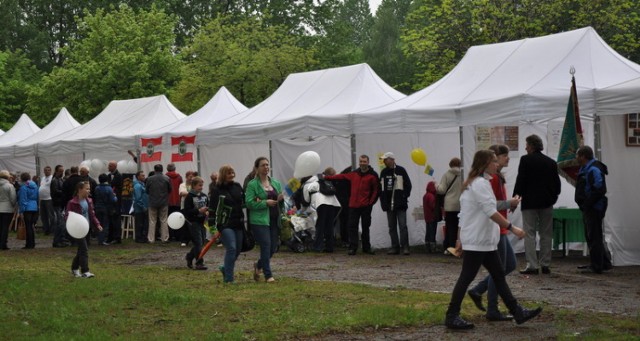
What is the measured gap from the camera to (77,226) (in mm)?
15648

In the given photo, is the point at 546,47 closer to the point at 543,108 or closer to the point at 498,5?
the point at 543,108

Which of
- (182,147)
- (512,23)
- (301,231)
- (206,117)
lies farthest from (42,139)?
(512,23)

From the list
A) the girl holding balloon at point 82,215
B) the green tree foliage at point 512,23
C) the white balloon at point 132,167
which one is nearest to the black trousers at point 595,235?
the girl holding balloon at point 82,215

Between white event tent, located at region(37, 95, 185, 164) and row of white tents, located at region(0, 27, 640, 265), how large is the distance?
2.6 inches

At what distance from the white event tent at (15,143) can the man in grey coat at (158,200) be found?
10.3 m

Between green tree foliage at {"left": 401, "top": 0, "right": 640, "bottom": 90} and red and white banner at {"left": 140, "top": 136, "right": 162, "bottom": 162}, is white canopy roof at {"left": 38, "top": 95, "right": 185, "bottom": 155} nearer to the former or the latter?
red and white banner at {"left": 140, "top": 136, "right": 162, "bottom": 162}

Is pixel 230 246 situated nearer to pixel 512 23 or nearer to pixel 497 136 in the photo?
pixel 497 136

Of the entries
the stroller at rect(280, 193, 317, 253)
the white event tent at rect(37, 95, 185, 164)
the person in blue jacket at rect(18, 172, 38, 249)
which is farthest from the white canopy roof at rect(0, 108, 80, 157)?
the stroller at rect(280, 193, 317, 253)

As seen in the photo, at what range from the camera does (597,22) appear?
44.2 metres

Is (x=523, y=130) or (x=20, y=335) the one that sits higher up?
(x=523, y=130)

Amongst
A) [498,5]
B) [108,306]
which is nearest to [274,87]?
[498,5]

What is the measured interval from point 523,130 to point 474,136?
0.89 meters

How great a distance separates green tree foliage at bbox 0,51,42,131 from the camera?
204 feet

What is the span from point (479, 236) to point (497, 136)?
1007 cm
